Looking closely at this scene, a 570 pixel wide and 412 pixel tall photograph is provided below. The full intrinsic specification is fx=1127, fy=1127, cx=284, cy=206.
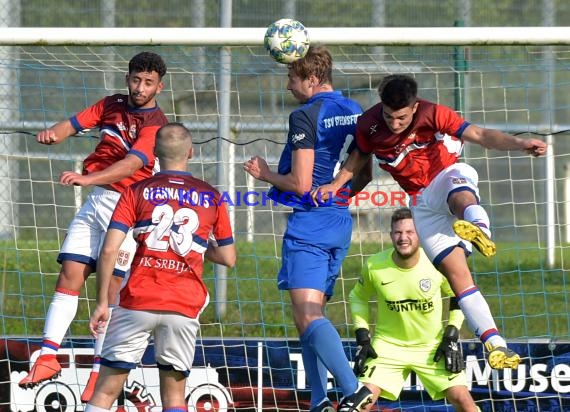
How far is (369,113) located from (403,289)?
175 centimetres

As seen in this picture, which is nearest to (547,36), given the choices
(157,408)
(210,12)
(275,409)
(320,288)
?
(320,288)

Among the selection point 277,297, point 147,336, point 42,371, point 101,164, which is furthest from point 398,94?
Result: point 277,297

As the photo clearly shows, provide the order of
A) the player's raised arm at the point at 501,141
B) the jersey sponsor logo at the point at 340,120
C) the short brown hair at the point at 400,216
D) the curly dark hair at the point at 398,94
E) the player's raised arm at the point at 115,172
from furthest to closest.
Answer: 1. the short brown hair at the point at 400,216
2. the player's raised arm at the point at 115,172
3. the jersey sponsor logo at the point at 340,120
4. the curly dark hair at the point at 398,94
5. the player's raised arm at the point at 501,141

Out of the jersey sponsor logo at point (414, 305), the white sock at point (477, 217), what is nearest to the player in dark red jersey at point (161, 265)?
the white sock at point (477, 217)

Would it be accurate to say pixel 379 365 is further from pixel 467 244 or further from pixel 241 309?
pixel 241 309

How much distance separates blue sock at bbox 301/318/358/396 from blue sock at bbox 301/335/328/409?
5.6 inches

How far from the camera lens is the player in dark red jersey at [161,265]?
245 inches

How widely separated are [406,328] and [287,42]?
2263 mm

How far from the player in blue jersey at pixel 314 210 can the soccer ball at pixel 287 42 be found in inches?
7.5

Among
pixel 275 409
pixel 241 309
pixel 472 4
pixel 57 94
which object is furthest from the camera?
pixel 472 4

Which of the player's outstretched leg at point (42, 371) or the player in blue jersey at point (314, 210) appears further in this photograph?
the player's outstretched leg at point (42, 371)

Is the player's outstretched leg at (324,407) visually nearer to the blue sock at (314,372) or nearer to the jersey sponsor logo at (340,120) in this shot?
the blue sock at (314,372)

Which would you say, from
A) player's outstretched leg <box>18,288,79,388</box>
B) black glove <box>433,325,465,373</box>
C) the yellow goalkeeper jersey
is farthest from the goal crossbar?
black glove <box>433,325,465,373</box>

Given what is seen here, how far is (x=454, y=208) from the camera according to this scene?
668cm
